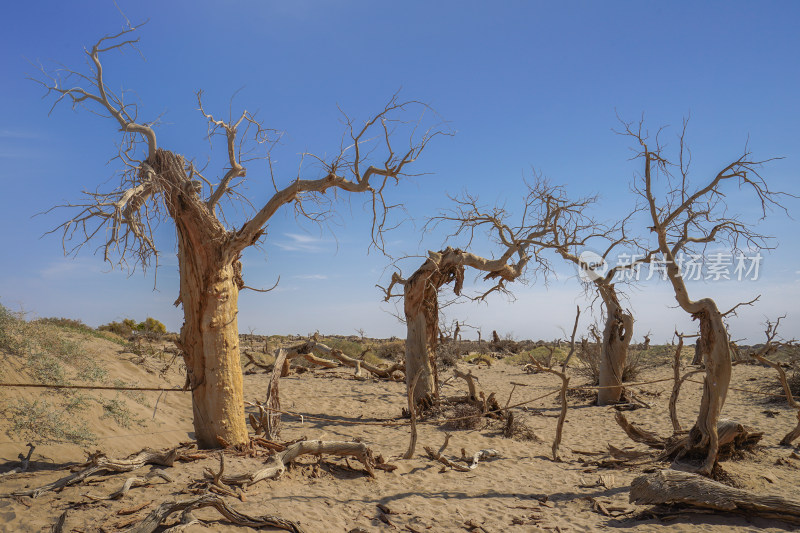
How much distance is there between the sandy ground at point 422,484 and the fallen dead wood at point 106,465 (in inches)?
4.6

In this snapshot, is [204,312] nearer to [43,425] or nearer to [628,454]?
[43,425]

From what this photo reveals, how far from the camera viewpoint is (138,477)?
577 cm

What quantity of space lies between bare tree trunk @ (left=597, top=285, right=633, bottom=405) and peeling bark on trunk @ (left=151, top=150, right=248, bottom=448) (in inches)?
360

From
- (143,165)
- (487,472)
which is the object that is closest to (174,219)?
(143,165)

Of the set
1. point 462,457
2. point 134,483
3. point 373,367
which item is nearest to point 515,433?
point 462,457

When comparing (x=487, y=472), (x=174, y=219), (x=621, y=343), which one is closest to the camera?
(x=174, y=219)

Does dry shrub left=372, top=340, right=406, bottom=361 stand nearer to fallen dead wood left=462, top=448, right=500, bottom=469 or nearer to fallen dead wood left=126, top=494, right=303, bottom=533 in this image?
fallen dead wood left=462, top=448, right=500, bottom=469

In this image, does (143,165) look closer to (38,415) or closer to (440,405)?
(38,415)

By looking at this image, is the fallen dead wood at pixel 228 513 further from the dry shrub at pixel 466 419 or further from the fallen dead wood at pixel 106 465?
the dry shrub at pixel 466 419

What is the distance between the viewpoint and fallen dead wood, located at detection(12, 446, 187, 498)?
5.34 metres

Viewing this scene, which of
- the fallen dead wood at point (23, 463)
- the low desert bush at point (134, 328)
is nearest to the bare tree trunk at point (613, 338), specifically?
the fallen dead wood at point (23, 463)

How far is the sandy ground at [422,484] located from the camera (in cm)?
512

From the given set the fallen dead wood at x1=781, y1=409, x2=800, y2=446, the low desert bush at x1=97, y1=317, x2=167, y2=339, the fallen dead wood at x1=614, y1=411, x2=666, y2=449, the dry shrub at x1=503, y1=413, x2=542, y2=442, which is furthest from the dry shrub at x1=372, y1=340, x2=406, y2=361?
the fallen dead wood at x1=781, y1=409, x2=800, y2=446

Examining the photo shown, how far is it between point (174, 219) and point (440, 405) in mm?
7248
